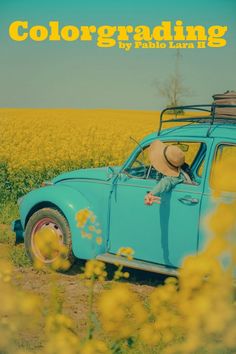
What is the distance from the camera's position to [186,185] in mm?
5277

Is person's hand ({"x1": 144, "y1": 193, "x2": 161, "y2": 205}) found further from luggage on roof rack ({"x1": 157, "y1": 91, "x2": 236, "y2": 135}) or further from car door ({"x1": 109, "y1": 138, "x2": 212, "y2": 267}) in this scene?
luggage on roof rack ({"x1": 157, "y1": 91, "x2": 236, "y2": 135})

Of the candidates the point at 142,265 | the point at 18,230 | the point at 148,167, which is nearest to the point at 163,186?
the point at 148,167

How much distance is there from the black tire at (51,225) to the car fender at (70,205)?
70mm

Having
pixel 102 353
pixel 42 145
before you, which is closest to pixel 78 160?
pixel 42 145

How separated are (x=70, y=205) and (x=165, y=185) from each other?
4.14 feet

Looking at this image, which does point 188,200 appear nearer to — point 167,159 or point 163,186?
point 163,186

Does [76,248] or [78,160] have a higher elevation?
[78,160]

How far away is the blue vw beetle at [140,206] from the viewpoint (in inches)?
205

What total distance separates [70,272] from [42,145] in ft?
24.0

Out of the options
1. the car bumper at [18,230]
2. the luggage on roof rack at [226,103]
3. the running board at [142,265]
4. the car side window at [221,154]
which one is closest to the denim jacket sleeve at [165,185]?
the car side window at [221,154]

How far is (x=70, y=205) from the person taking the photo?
19.9ft

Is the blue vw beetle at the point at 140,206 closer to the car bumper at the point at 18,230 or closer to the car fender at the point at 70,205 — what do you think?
the car fender at the point at 70,205

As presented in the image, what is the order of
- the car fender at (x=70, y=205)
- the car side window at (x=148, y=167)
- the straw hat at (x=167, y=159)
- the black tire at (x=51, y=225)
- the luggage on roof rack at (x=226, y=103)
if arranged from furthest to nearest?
the luggage on roof rack at (x=226, y=103), the black tire at (x=51, y=225), the car fender at (x=70, y=205), the car side window at (x=148, y=167), the straw hat at (x=167, y=159)

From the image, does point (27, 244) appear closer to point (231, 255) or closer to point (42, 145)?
point (231, 255)
